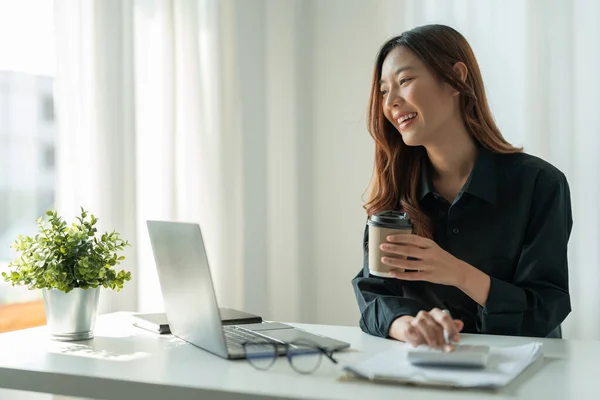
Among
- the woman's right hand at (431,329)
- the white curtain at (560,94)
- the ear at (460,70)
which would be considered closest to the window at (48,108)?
the ear at (460,70)

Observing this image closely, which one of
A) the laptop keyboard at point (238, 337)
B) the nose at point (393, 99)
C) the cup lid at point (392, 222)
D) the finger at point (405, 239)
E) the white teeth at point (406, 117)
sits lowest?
the laptop keyboard at point (238, 337)

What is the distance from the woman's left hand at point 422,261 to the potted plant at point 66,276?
585mm

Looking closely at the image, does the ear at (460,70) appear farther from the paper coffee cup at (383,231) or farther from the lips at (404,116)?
the paper coffee cup at (383,231)

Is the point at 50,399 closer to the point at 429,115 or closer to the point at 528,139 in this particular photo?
the point at 429,115

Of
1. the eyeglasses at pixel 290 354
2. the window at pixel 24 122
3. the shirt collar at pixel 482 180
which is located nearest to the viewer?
the eyeglasses at pixel 290 354

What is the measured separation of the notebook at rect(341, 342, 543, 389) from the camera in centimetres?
102

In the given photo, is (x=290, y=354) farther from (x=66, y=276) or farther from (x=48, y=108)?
(x=48, y=108)

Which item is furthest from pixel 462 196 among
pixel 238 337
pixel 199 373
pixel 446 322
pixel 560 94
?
pixel 560 94

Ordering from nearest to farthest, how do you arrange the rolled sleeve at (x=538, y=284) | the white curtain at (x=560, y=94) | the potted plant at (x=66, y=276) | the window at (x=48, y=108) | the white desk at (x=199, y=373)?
1. the white desk at (x=199, y=373)
2. the potted plant at (x=66, y=276)
3. the rolled sleeve at (x=538, y=284)
4. the window at (x=48, y=108)
5. the white curtain at (x=560, y=94)

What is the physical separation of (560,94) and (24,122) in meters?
1.98

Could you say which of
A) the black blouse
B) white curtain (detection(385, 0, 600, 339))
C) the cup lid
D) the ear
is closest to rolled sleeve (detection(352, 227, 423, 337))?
the black blouse

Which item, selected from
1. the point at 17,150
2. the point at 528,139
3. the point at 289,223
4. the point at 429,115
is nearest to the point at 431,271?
the point at 429,115

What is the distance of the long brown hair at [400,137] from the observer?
182cm

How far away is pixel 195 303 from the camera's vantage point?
1.32 m
